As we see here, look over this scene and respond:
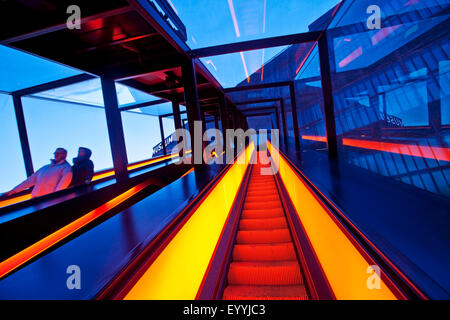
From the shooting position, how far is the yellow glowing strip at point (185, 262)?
112 cm

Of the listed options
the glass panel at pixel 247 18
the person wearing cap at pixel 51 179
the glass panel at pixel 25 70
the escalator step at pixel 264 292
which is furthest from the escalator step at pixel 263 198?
the glass panel at pixel 25 70

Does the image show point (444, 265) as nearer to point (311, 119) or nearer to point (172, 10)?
point (172, 10)

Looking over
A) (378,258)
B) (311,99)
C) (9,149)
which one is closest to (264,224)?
(378,258)

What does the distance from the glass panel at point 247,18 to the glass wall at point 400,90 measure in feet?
12.9

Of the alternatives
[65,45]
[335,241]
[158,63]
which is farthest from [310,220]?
[65,45]

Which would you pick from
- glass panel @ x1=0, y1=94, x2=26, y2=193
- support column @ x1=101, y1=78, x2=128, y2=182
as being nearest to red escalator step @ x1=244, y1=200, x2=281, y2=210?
support column @ x1=101, y1=78, x2=128, y2=182

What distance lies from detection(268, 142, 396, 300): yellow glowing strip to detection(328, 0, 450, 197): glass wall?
6079 mm

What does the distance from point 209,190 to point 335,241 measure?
5.31ft

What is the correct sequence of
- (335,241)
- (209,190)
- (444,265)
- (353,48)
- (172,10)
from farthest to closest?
(353,48)
(172,10)
(209,190)
(335,241)
(444,265)

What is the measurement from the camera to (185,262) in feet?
5.08

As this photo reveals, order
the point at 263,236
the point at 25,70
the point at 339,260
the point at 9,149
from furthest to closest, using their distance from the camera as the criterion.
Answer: the point at 9,149 → the point at 25,70 → the point at 263,236 → the point at 339,260

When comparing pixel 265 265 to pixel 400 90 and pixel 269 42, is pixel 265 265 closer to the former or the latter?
pixel 269 42

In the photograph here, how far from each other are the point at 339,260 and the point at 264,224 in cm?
176

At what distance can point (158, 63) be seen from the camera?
13.9 feet
